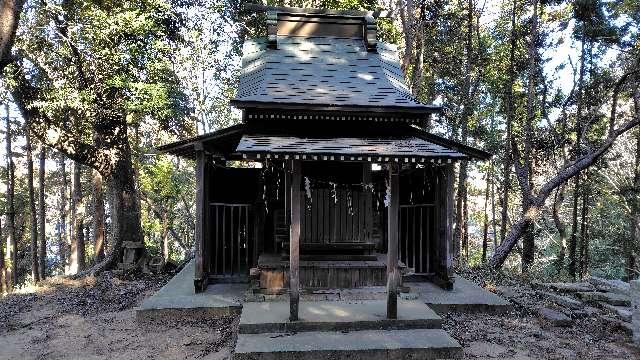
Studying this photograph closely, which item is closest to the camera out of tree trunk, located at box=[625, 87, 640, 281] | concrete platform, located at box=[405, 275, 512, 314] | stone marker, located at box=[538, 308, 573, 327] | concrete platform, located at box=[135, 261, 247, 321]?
stone marker, located at box=[538, 308, 573, 327]

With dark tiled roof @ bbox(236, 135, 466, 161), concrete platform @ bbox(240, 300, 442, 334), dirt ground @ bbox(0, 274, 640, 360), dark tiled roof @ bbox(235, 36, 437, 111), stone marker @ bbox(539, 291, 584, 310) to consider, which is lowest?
dirt ground @ bbox(0, 274, 640, 360)

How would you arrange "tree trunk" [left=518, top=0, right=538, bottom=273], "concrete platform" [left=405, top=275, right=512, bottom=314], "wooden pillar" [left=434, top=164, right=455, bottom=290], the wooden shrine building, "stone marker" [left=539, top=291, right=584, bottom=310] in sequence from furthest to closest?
1. "tree trunk" [left=518, top=0, right=538, bottom=273]
2. "wooden pillar" [left=434, top=164, right=455, bottom=290]
3. "stone marker" [left=539, top=291, right=584, bottom=310]
4. "concrete platform" [left=405, top=275, right=512, bottom=314]
5. the wooden shrine building

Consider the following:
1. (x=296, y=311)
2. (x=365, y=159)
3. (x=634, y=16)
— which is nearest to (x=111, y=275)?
(x=296, y=311)

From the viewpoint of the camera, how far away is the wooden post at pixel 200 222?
8.91 metres

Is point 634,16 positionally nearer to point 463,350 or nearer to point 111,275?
point 463,350

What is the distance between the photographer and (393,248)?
7031mm

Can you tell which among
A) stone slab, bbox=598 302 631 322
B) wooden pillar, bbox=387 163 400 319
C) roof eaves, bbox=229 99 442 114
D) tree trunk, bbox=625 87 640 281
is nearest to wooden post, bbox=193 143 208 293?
roof eaves, bbox=229 99 442 114

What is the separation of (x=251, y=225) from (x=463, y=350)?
5.75m

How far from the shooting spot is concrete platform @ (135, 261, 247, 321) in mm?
7836

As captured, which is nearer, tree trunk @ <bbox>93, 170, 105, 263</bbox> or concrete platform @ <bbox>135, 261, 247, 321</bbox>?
concrete platform @ <bbox>135, 261, 247, 321</bbox>

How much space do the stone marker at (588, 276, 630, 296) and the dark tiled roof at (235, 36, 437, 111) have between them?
571 cm

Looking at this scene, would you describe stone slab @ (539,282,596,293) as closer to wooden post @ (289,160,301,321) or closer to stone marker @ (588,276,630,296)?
stone marker @ (588,276,630,296)

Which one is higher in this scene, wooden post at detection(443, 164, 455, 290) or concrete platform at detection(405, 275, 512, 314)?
wooden post at detection(443, 164, 455, 290)

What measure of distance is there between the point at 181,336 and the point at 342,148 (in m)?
4.28
